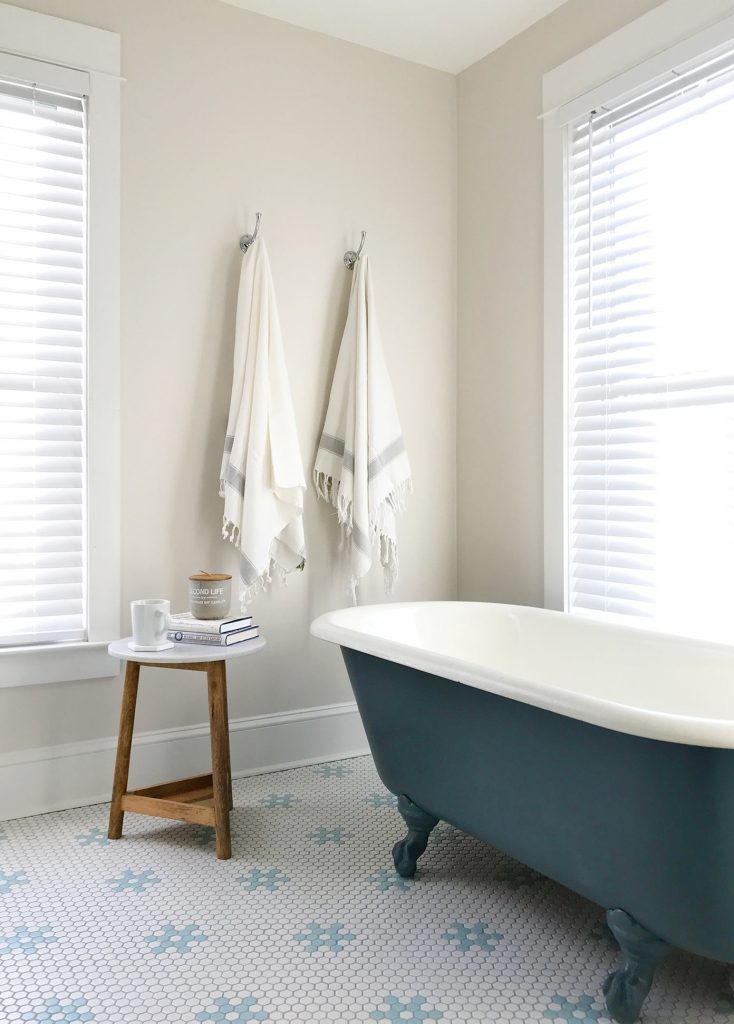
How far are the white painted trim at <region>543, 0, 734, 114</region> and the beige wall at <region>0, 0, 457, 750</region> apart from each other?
2.04ft

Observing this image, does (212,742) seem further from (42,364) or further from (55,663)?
(42,364)

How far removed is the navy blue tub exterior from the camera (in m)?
1.42

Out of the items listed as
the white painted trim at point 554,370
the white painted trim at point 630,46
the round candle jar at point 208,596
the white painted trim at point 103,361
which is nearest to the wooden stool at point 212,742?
the round candle jar at point 208,596

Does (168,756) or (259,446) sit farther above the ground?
(259,446)

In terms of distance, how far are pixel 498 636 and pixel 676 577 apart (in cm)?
56

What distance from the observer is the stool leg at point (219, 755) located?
2.26 m

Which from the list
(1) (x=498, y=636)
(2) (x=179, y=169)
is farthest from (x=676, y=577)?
(2) (x=179, y=169)

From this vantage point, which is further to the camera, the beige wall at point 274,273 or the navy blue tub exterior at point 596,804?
the beige wall at point 274,273

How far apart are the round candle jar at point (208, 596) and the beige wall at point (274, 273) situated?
0.34 metres

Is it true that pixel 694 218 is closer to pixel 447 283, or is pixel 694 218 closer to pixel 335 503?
pixel 447 283

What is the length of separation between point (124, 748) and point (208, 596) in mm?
494

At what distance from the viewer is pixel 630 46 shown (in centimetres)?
250

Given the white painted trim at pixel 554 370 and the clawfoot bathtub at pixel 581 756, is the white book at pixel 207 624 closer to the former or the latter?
the clawfoot bathtub at pixel 581 756

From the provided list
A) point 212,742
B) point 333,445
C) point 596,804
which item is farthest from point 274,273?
point 596,804
